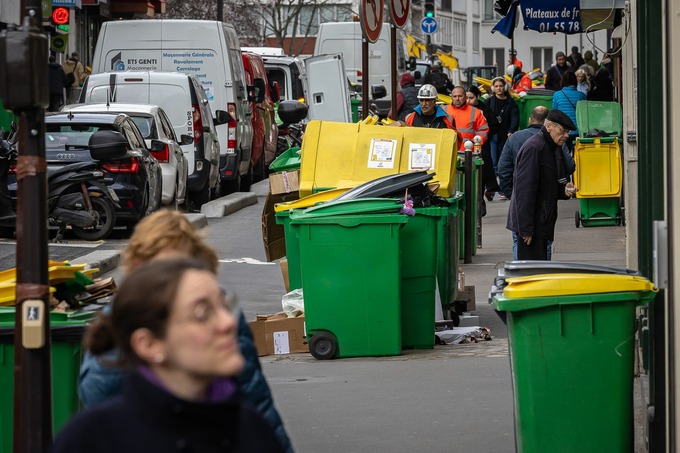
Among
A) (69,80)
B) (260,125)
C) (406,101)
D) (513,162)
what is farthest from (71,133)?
(69,80)

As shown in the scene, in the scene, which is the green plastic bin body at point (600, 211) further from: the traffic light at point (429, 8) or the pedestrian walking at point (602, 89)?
the traffic light at point (429, 8)

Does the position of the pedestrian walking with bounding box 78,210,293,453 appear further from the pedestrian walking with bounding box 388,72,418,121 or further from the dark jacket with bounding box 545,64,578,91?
the dark jacket with bounding box 545,64,578,91

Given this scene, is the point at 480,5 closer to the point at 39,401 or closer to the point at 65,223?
the point at 65,223

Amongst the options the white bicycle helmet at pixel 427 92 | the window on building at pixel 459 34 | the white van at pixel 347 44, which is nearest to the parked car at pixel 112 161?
the white bicycle helmet at pixel 427 92

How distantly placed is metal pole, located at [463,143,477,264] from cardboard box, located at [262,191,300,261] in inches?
125

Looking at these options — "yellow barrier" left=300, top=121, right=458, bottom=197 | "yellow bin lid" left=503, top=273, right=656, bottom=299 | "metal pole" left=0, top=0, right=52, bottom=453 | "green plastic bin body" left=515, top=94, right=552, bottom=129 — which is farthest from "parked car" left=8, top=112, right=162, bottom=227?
"green plastic bin body" left=515, top=94, right=552, bottom=129

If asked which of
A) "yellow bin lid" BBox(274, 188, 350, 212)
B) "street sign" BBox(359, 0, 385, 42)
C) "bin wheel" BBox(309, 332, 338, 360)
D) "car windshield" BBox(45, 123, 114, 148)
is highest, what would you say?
"street sign" BBox(359, 0, 385, 42)

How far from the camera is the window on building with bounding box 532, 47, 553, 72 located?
357ft

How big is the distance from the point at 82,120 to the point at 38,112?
11.4 m

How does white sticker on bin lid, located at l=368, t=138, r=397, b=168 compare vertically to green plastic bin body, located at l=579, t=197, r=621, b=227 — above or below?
above

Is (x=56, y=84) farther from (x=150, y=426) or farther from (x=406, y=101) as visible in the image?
(x=150, y=426)

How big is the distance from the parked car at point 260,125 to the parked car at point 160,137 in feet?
16.4

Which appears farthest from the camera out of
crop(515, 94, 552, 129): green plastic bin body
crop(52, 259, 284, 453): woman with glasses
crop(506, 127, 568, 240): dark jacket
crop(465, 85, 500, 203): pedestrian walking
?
crop(515, 94, 552, 129): green plastic bin body

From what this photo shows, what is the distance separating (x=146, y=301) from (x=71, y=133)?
13783 mm
